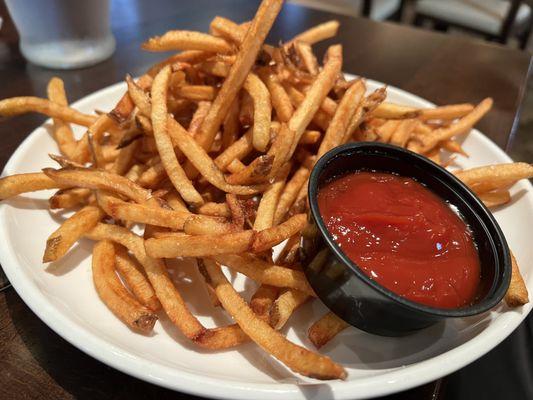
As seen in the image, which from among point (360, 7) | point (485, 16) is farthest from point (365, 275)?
point (485, 16)

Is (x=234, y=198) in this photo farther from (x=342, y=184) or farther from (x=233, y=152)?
(x=342, y=184)

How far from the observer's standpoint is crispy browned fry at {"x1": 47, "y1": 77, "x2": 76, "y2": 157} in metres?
1.74

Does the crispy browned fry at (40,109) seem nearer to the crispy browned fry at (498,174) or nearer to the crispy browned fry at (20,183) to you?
the crispy browned fry at (20,183)

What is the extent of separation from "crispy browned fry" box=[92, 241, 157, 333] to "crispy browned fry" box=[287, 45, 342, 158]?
0.64 metres

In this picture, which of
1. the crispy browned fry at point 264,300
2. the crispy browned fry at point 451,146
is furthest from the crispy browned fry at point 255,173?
the crispy browned fry at point 451,146

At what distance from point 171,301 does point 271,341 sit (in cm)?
30

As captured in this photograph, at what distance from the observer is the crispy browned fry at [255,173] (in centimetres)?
136

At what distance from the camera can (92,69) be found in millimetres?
2891

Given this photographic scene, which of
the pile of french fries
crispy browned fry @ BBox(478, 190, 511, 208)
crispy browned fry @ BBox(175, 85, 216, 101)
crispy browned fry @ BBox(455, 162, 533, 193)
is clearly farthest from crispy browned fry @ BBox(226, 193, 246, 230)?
crispy browned fry @ BBox(478, 190, 511, 208)

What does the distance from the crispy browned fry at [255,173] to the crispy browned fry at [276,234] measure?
181 millimetres

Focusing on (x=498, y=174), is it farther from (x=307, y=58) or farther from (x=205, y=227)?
(x=205, y=227)

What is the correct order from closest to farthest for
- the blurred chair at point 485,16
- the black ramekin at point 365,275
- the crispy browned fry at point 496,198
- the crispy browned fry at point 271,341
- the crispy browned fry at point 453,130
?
the crispy browned fry at point 271,341 < the black ramekin at point 365,275 < the crispy browned fry at point 496,198 < the crispy browned fry at point 453,130 < the blurred chair at point 485,16

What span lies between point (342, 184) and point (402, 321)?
463 mm

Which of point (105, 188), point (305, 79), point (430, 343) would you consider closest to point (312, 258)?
point (430, 343)
